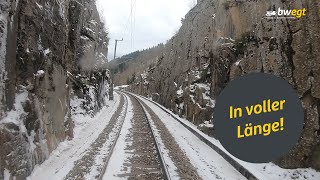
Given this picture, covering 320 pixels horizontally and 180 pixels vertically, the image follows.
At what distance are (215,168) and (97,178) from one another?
3.75 metres

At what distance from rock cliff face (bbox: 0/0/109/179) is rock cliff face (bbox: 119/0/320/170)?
7334 mm

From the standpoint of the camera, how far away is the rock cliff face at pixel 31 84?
27.0 feet

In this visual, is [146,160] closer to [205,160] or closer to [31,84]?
[205,160]

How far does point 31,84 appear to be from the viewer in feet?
33.3

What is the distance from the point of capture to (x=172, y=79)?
35719 mm

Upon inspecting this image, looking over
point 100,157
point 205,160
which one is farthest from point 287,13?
point 100,157

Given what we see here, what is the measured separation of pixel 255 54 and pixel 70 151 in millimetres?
7860

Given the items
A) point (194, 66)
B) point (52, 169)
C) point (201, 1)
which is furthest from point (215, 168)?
point (201, 1)

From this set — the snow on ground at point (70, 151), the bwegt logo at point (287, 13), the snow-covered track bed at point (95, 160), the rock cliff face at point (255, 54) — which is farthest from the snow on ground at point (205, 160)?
the bwegt logo at point (287, 13)

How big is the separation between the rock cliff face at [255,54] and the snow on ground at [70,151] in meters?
6.10

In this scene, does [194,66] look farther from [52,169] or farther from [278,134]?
[278,134]

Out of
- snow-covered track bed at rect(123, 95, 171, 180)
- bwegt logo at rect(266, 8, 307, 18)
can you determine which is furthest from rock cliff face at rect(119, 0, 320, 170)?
snow-covered track bed at rect(123, 95, 171, 180)

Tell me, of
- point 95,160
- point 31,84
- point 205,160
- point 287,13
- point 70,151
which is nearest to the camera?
point 31,84

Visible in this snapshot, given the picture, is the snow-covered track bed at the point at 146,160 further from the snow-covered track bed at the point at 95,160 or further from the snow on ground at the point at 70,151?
the snow on ground at the point at 70,151
